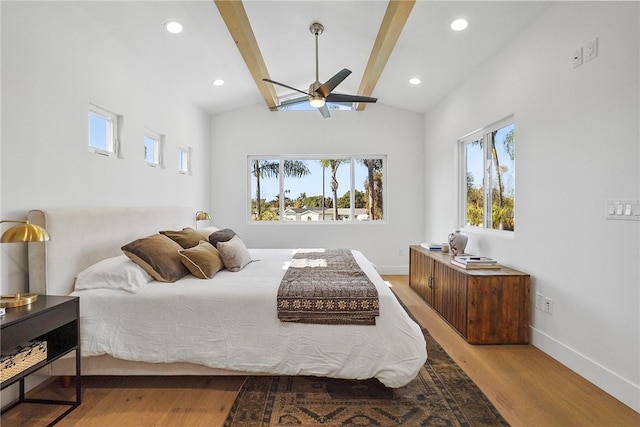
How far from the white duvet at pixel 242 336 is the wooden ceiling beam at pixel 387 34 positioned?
88.0 inches

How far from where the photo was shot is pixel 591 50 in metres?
2.27

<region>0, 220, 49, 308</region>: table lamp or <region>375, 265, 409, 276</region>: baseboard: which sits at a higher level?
<region>0, 220, 49, 308</region>: table lamp

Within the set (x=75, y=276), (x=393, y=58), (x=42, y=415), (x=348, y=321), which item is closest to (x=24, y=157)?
(x=75, y=276)

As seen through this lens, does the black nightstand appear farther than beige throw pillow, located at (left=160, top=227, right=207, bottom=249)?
No

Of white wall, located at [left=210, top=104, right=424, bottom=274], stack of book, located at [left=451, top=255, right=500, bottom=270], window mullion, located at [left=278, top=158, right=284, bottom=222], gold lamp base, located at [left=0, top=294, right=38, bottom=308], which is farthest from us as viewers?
window mullion, located at [left=278, top=158, right=284, bottom=222]

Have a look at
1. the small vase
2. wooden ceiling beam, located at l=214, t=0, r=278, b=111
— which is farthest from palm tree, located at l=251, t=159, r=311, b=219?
the small vase

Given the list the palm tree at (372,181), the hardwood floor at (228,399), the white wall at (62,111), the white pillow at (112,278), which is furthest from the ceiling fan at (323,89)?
the hardwood floor at (228,399)

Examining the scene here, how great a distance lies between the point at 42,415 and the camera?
1.94 meters

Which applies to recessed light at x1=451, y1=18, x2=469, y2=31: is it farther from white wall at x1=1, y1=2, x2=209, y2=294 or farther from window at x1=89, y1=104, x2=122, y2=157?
window at x1=89, y1=104, x2=122, y2=157

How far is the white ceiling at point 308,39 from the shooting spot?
2.85 meters

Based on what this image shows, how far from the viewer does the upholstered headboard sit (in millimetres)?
2107

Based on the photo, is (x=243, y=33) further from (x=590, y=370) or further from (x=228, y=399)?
(x=590, y=370)

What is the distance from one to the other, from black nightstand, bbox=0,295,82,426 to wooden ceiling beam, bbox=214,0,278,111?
2.37 m

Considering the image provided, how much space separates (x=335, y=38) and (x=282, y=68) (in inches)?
38.0
